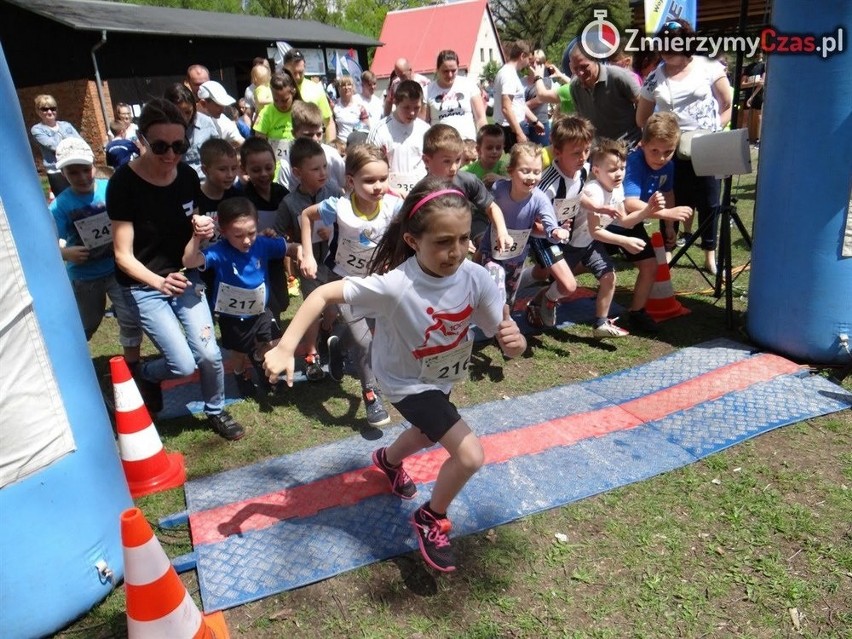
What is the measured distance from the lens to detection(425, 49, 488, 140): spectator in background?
21.9 feet

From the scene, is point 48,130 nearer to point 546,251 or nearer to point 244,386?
point 244,386

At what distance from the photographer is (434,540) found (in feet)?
8.69

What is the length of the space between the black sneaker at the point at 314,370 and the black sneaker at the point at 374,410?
27.0 inches

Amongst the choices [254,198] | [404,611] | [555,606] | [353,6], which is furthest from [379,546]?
[353,6]

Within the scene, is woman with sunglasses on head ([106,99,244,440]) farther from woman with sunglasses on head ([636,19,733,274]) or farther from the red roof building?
the red roof building

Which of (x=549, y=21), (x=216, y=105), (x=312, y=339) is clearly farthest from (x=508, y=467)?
(x=549, y=21)

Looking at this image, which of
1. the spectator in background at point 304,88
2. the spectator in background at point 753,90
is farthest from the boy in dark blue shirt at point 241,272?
the spectator in background at point 753,90

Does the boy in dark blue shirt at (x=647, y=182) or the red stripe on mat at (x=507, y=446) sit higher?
the boy in dark blue shirt at (x=647, y=182)

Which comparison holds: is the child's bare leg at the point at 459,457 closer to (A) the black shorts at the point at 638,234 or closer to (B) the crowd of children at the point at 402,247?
(B) the crowd of children at the point at 402,247

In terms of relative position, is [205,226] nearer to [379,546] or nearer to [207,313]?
[207,313]

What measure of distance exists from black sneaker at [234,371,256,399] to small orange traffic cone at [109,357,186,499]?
1.05 metres

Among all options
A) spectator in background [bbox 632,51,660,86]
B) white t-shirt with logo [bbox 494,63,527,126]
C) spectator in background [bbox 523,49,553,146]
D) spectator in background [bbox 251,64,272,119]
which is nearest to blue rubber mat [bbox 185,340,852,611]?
white t-shirt with logo [bbox 494,63,527,126]

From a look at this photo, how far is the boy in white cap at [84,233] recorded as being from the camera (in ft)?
13.4

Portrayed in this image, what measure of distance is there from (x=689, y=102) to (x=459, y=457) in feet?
14.6
